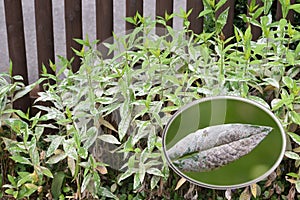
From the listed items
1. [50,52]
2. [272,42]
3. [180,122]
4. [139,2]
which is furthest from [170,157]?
[50,52]

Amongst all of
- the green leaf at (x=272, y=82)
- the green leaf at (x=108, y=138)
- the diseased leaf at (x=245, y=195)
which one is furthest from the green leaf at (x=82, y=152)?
the green leaf at (x=272, y=82)

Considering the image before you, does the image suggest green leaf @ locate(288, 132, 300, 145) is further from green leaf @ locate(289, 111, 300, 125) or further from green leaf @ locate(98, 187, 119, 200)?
green leaf @ locate(98, 187, 119, 200)

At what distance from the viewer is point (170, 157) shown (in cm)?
135

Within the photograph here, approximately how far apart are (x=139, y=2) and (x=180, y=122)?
1695mm

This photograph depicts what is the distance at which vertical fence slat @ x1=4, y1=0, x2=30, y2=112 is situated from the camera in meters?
3.05

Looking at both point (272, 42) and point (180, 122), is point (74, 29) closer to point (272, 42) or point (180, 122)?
point (272, 42)

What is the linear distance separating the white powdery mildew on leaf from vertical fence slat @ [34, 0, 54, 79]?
6.07 ft

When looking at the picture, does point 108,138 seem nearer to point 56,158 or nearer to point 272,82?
point 56,158

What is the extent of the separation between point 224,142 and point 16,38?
2012mm

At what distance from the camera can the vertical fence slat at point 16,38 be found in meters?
3.05

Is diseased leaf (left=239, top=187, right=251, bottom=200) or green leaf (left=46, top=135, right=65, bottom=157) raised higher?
green leaf (left=46, top=135, right=65, bottom=157)

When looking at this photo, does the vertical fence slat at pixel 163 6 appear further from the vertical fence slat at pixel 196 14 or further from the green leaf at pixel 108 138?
the green leaf at pixel 108 138

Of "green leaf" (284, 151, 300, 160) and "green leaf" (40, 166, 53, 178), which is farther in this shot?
"green leaf" (40, 166, 53, 178)

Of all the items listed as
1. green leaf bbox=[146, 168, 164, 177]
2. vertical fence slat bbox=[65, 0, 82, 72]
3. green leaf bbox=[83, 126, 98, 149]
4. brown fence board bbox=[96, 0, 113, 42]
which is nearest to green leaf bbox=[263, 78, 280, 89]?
green leaf bbox=[146, 168, 164, 177]
